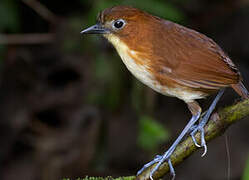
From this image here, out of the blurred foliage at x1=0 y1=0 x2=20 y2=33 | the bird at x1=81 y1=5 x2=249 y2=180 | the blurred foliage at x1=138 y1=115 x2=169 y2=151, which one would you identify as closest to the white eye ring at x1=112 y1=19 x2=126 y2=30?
the bird at x1=81 y1=5 x2=249 y2=180

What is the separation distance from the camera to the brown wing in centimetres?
303

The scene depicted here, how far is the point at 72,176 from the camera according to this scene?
17.4 ft

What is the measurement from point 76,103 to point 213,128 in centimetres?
300

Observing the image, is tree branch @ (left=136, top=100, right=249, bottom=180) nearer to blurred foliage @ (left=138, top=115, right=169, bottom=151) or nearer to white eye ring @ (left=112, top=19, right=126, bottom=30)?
white eye ring @ (left=112, top=19, right=126, bottom=30)

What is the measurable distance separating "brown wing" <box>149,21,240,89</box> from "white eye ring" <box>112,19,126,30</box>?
0.75 feet

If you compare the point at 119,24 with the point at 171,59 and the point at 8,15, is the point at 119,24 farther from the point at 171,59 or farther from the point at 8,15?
the point at 8,15

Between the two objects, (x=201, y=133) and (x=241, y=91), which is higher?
(x=241, y=91)

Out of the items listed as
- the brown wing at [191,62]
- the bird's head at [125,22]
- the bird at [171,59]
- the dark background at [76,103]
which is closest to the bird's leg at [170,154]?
the bird at [171,59]

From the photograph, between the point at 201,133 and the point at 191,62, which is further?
the point at 191,62

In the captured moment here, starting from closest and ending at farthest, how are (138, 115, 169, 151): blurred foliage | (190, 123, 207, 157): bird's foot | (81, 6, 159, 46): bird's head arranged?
(190, 123, 207, 157): bird's foot
(81, 6, 159, 46): bird's head
(138, 115, 169, 151): blurred foliage

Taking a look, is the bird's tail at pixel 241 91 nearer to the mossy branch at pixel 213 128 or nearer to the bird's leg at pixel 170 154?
the mossy branch at pixel 213 128

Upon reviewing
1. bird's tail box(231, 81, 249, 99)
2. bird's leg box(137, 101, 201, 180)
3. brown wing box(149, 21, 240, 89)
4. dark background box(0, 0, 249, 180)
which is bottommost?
dark background box(0, 0, 249, 180)

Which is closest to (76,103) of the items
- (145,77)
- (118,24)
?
(118,24)

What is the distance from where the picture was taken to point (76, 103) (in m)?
5.75
